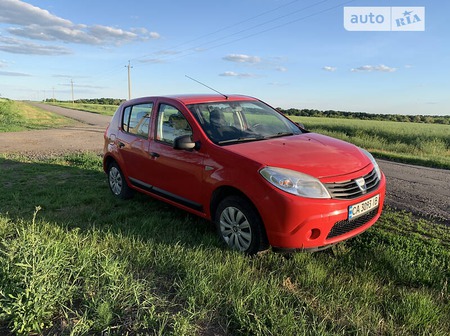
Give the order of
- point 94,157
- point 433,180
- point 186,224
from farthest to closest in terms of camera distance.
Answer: point 94,157, point 433,180, point 186,224

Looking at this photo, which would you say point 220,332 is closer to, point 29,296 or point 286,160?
point 29,296

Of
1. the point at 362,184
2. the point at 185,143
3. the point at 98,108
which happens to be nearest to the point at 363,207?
the point at 362,184

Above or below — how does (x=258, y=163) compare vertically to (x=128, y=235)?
above

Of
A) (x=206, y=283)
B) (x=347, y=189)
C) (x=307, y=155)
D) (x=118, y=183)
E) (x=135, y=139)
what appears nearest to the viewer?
(x=206, y=283)

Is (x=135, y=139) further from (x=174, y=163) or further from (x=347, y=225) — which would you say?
(x=347, y=225)

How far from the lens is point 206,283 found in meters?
2.83

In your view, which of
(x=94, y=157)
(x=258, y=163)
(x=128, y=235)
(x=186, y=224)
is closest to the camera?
(x=258, y=163)

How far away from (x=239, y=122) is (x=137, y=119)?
1764 mm

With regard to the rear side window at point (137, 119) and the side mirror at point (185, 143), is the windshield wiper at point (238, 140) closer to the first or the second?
the side mirror at point (185, 143)

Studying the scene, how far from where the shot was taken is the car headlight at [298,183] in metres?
3.26

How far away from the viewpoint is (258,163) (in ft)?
11.3

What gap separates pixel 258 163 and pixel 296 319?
58.6 inches

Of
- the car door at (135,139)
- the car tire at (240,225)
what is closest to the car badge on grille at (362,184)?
the car tire at (240,225)

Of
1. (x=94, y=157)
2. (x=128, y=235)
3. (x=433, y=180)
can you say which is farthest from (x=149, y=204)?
(x=433, y=180)
